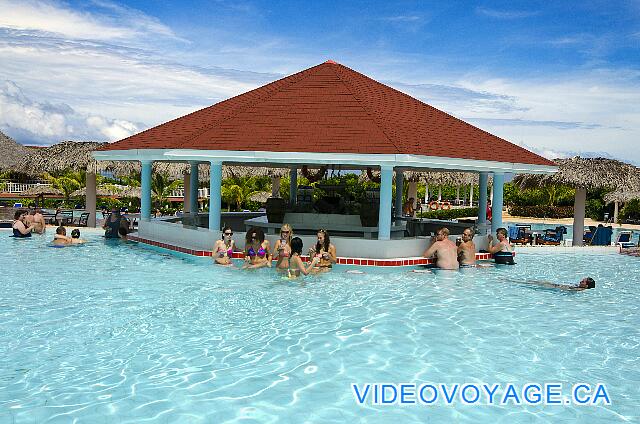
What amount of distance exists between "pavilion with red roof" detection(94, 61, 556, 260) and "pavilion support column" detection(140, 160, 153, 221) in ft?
0.10

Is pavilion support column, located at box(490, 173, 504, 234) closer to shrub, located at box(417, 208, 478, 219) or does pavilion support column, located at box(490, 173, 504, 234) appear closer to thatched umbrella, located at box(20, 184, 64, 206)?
shrub, located at box(417, 208, 478, 219)

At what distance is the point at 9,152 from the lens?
137ft

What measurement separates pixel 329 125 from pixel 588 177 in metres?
12.1

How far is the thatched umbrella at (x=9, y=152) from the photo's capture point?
40.0m

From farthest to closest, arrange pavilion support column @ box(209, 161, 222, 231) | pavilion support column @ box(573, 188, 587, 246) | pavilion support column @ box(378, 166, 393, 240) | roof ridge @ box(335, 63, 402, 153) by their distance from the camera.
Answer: pavilion support column @ box(573, 188, 587, 246) → pavilion support column @ box(209, 161, 222, 231) → roof ridge @ box(335, 63, 402, 153) → pavilion support column @ box(378, 166, 393, 240)

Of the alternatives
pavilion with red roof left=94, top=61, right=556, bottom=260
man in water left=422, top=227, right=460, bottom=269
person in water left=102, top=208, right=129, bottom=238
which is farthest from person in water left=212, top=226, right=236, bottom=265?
person in water left=102, top=208, right=129, bottom=238

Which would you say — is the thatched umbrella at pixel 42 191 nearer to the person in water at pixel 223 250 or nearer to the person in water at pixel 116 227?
the person in water at pixel 116 227

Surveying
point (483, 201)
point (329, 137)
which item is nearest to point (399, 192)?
point (483, 201)

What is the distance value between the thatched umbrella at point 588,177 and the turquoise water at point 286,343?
350 inches

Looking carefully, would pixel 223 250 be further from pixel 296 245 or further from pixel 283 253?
pixel 296 245

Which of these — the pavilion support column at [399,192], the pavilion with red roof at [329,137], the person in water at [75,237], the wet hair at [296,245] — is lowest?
the person in water at [75,237]

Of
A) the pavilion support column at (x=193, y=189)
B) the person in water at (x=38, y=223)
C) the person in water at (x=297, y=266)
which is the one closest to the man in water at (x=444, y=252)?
the person in water at (x=297, y=266)

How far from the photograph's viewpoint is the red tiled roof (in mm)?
Result: 14547

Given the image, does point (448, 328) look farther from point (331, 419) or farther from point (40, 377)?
point (40, 377)
